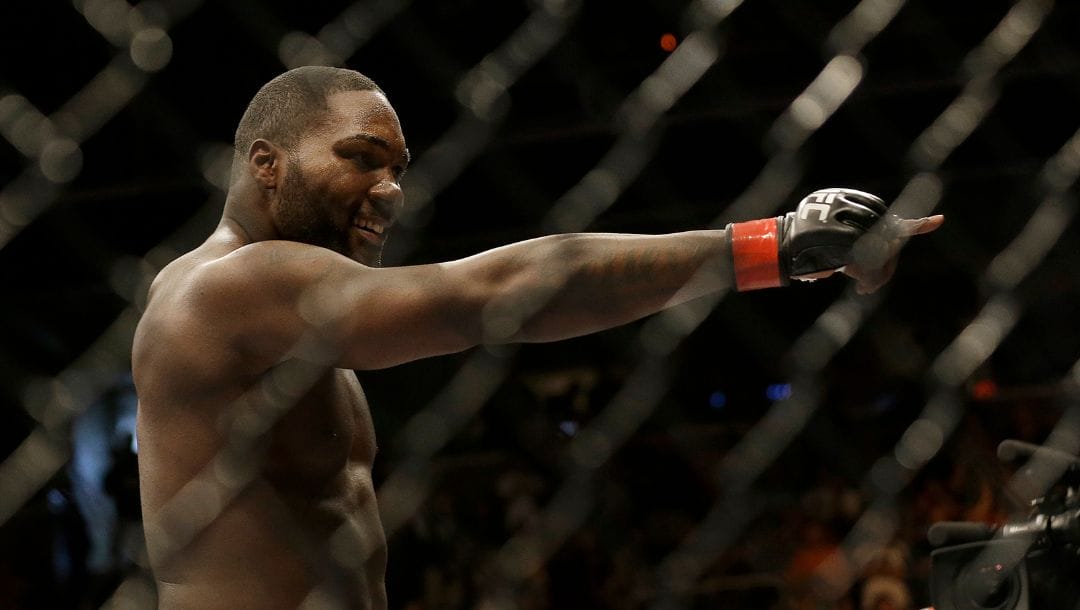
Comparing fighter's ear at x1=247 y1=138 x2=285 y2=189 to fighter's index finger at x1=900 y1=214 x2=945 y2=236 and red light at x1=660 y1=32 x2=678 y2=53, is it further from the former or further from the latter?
red light at x1=660 y1=32 x2=678 y2=53

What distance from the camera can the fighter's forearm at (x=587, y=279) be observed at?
155 cm

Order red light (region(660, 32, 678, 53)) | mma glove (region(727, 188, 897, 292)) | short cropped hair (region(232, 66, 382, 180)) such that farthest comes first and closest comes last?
red light (region(660, 32, 678, 53)), short cropped hair (region(232, 66, 382, 180)), mma glove (region(727, 188, 897, 292))

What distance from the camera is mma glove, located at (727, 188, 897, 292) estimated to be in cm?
153

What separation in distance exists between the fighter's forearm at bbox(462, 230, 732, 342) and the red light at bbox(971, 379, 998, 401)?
9.62ft

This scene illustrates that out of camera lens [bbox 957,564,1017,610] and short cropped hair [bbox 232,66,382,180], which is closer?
camera lens [bbox 957,564,1017,610]

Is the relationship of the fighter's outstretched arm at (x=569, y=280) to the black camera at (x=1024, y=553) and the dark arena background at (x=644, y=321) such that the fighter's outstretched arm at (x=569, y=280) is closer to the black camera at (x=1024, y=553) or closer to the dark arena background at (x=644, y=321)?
the black camera at (x=1024, y=553)

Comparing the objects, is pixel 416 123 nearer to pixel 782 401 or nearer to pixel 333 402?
pixel 782 401

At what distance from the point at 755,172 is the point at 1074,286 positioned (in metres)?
1.11

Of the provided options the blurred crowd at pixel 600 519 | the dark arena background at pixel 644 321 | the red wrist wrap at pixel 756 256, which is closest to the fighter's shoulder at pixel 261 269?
the red wrist wrap at pixel 756 256

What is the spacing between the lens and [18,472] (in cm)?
387

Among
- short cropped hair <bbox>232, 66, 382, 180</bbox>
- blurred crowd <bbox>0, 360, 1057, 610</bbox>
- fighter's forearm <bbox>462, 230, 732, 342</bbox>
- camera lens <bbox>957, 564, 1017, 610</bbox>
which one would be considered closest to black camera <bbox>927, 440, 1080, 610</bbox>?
camera lens <bbox>957, 564, 1017, 610</bbox>

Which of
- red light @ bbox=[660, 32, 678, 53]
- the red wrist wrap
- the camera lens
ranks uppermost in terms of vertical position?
the red wrist wrap

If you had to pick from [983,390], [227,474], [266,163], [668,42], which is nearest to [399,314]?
[227,474]

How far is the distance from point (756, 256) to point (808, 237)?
62mm
